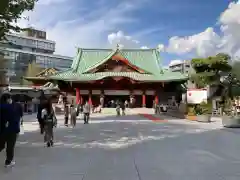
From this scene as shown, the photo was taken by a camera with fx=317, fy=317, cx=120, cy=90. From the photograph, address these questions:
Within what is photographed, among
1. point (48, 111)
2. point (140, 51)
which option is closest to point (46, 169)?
point (48, 111)

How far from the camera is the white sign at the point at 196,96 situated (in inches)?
1237

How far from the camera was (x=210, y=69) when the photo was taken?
40.2 meters

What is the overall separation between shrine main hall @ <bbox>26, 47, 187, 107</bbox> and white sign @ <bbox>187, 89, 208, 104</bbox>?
7.28 metres

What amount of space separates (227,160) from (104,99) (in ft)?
114

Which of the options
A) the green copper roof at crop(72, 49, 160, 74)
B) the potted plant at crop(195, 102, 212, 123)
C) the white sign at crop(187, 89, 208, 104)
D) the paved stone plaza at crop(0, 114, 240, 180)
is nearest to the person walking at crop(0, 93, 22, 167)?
the paved stone plaza at crop(0, 114, 240, 180)

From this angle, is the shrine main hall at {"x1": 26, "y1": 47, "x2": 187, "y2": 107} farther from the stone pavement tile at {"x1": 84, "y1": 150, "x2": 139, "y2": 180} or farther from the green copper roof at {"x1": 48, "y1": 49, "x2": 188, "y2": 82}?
the stone pavement tile at {"x1": 84, "y1": 150, "x2": 139, "y2": 180}

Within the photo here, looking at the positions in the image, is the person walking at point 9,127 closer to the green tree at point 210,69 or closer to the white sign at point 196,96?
the white sign at point 196,96

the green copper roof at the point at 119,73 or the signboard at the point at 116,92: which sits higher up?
the green copper roof at the point at 119,73

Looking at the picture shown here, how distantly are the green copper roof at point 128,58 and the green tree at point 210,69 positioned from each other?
230 inches

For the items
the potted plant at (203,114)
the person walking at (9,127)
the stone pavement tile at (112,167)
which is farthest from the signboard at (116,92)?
the person walking at (9,127)

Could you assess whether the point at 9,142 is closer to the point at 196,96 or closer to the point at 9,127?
the point at 9,127

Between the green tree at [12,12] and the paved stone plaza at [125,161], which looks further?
the green tree at [12,12]

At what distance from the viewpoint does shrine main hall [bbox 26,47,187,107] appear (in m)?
39.4

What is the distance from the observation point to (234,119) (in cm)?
1805
